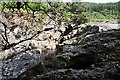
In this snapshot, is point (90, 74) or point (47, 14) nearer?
point (90, 74)

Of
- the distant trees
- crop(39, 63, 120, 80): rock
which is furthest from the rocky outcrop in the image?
the distant trees

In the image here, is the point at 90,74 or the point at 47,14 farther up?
the point at 90,74

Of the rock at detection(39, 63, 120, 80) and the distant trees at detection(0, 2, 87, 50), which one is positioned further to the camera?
the distant trees at detection(0, 2, 87, 50)

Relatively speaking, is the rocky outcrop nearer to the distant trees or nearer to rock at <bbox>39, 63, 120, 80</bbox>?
rock at <bbox>39, 63, 120, 80</bbox>

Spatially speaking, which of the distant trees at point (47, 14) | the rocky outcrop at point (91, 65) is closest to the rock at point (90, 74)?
the rocky outcrop at point (91, 65)

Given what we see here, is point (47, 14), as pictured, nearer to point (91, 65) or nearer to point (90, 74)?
point (91, 65)

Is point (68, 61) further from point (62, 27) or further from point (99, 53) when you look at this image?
point (62, 27)

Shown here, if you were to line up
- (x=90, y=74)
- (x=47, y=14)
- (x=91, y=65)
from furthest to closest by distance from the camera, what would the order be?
(x=47, y=14), (x=91, y=65), (x=90, y=74)

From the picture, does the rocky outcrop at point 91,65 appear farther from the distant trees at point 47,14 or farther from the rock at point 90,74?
the distant trees at point 47,14

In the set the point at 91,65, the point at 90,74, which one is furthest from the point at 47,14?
the point at 90,74

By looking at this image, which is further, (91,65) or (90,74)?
(91,65)

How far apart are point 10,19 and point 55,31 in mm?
4518

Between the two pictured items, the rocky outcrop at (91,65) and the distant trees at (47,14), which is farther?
the distant trees at (47,14)

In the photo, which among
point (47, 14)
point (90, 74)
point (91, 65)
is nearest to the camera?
point (90, 74)
